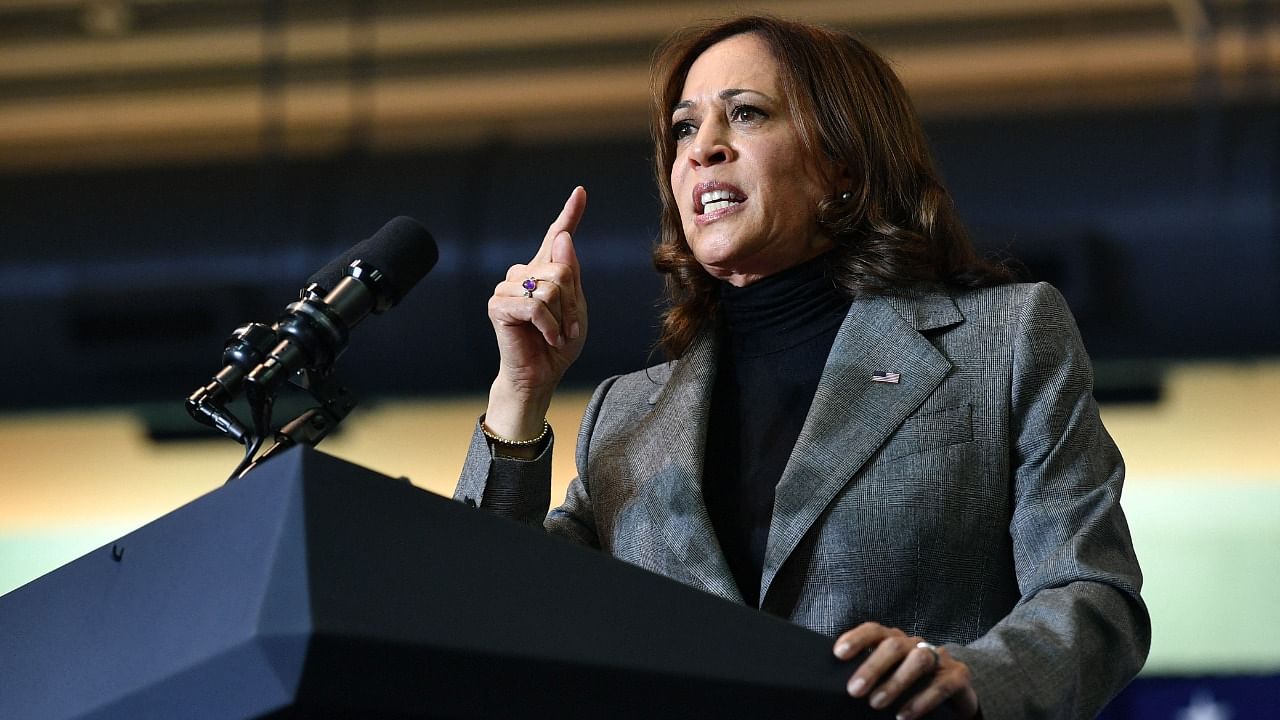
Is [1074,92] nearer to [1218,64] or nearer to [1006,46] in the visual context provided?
[1218,64]

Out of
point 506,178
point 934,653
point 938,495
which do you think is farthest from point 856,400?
point 506,178

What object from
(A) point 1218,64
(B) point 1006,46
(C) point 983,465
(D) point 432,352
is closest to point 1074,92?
(A) point 1218,64

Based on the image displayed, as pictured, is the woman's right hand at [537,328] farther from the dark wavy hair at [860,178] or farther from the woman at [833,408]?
the dark wavy hair at [860,178]

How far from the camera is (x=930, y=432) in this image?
1316 mm

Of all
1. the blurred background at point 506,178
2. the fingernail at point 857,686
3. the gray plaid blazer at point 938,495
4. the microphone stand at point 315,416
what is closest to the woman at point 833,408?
the gray plaid blazer at point 938,495

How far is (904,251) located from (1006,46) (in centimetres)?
289

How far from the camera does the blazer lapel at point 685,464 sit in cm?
133

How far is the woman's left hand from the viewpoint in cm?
87

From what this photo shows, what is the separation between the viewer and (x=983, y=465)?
129 cm

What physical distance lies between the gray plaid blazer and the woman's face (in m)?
0.13

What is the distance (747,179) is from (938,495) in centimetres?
41

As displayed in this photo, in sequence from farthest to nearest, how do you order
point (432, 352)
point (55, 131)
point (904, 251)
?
point (55, 131) → point (432, 352) → point (904, 251)

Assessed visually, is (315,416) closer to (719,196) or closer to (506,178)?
(719,196)

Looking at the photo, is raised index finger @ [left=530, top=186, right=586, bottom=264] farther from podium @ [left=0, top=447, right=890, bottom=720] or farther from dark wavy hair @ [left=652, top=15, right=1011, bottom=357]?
podium @ [left=0, top=447, right=890, bottom=720]
